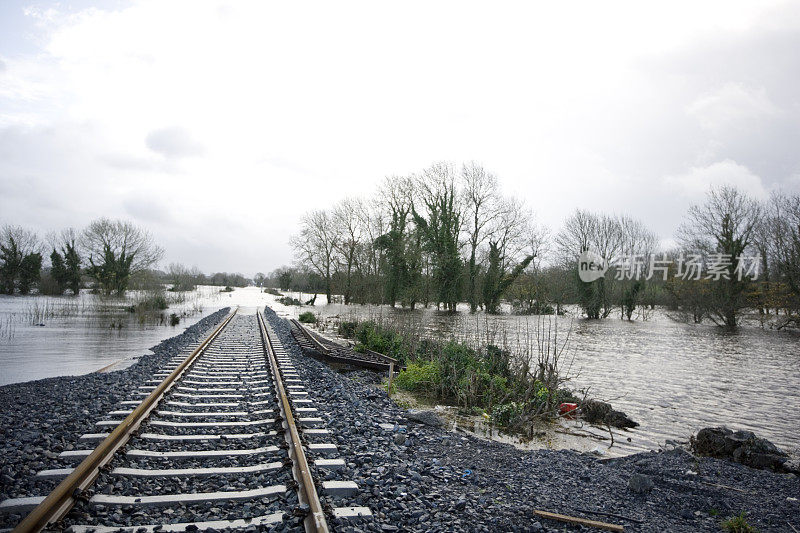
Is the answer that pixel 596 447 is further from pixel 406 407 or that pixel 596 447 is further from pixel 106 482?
pixel 106 482

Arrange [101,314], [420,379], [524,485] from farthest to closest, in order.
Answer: [101,314]
[420,379]
[524,485]

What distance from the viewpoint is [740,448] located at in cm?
564

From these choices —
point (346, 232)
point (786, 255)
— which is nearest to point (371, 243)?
point (346, 232)

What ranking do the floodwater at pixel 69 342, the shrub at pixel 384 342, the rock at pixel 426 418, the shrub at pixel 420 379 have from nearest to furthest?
the rock at pixel 426 418, the shrub at pixel 420 379, the floodwater at pixel 69 342, the shrub at pixel 384 342

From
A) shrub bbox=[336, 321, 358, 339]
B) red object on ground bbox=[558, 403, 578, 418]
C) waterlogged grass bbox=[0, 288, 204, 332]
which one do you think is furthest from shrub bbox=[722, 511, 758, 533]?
waterlogged grass bbox=[0, 288, 204, 332]

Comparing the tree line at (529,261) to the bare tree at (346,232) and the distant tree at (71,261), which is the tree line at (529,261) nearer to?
the bare tree at (346,232)

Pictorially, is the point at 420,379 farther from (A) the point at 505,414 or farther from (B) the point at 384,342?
(B) the point at 384,342

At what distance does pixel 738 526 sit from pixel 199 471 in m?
4.48

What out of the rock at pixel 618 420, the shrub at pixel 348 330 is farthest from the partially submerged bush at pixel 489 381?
the shrub at pixel 348 330

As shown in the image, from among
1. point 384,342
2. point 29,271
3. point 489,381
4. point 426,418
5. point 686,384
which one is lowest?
point 686,384

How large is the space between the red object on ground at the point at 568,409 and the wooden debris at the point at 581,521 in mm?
4623

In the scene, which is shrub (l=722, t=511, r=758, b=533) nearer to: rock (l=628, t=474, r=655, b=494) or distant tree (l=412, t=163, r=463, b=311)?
rock (l=628, t=474, r=655, b=494)

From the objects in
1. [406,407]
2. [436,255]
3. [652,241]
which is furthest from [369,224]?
[406,407]

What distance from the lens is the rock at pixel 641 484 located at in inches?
165
